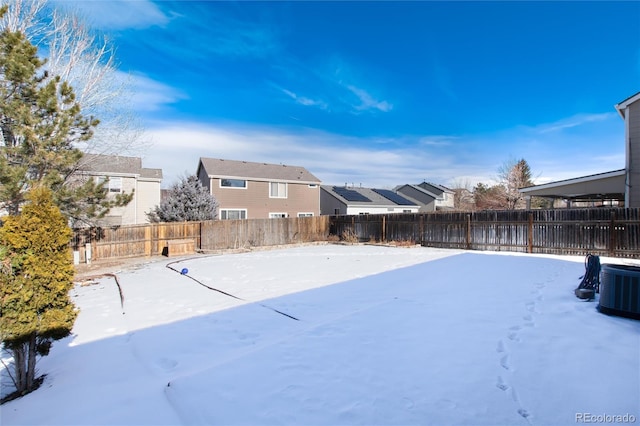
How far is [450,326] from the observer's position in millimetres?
4027

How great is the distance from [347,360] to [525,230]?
11569 mm

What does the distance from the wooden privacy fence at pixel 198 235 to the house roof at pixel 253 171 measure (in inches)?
284

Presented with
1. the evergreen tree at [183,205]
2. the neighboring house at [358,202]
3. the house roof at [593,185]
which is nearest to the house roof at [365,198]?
the neighboring house at [358,202]

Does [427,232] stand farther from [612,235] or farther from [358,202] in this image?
[358,202]

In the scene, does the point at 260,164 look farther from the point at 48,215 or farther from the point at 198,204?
the point at 48,215

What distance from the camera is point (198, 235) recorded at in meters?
14.8

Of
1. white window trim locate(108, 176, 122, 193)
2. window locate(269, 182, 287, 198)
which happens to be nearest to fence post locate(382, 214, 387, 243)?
window locate(269, 182, 287, 198)

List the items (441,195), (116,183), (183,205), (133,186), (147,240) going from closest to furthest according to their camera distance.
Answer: (147,240) → (183,205) → (116,183) → (133,186) → (441,195)

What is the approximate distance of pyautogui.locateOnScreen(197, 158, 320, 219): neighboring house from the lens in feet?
71.6

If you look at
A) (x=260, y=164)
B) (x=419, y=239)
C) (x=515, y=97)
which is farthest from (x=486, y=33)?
(x=260, y=164)

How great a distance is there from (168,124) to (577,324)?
1573 centimetres

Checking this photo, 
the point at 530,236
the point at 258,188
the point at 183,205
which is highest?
the point at 258,188

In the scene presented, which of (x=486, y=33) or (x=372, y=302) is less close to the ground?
(x=486, y=33)

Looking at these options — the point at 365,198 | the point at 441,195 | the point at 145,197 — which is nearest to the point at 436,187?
the point at 441,195
